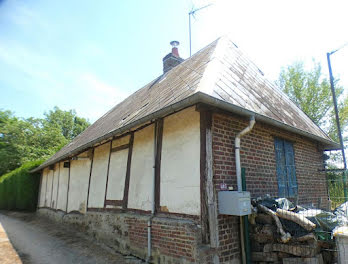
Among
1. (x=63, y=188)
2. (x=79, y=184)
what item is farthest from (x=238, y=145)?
(x=63, y=188)

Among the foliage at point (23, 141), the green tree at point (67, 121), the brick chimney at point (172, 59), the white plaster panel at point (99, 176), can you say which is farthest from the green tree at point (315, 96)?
the green tree at point (67, 121)

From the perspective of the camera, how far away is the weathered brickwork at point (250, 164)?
3.88m

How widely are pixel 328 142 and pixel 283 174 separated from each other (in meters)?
2.46

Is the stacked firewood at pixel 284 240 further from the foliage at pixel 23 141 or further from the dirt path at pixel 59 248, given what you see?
the foliage at pixel 23 141

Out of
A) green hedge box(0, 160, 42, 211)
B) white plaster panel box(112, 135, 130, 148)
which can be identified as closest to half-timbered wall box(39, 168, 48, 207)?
green hedge box(0, 160, 42, 211)

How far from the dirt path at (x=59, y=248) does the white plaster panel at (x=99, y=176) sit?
3.65ft

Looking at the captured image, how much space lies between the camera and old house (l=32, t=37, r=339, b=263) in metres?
3.81

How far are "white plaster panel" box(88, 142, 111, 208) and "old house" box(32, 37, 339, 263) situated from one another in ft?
0.10

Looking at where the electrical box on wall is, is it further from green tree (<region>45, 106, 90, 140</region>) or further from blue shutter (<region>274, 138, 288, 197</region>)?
green tree (<region>45, 106, 90, 140</region>)

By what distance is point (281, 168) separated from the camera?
Result: 557cm

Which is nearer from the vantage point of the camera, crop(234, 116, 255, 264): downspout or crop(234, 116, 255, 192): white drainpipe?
crop(234, 116, 255, 264): downspout

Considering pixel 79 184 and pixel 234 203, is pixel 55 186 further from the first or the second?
pixel 234 203

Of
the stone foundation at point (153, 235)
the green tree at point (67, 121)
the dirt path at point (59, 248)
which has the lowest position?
the dirt path at point (59, 248)

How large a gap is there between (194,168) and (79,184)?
20.0ft
